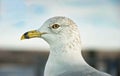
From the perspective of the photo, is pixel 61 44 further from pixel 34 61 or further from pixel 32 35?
pixel 34 61

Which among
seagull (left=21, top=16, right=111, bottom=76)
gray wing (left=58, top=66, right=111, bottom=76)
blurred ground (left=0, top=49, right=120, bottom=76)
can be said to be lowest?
blurred ground (left=0, top=49, right=120, bottom=76)

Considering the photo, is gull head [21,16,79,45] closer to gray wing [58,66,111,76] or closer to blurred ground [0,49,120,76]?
gray wing [58,66,111,76]

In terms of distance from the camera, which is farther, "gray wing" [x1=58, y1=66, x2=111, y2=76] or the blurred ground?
the blurred ground

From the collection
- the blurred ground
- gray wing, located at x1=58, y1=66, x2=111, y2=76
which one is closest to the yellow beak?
gray wing, located at x1=58, y1=66, x2=111, y2=76

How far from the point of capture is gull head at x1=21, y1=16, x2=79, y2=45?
26.9 inches

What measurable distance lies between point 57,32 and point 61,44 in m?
0.03

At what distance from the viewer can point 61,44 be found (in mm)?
685

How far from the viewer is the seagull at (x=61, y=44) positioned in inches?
25.5

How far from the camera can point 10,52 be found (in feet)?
5.88

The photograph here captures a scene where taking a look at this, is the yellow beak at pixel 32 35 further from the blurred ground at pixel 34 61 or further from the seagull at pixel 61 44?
the blurred ground at pixel 34 61

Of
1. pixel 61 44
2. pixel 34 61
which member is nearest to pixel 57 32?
pixel 61 44

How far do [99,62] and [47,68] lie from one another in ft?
3.73

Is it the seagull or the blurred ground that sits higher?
the seagull

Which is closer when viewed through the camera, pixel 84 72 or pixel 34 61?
pixel 84 72
